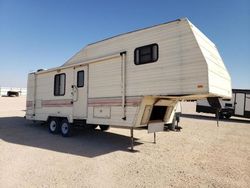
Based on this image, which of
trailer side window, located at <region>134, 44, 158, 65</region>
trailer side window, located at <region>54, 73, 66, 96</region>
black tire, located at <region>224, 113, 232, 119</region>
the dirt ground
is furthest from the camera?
black tire, located at <region>224, 113, 232, 119</region>

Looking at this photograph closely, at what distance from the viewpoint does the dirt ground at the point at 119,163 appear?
18.0 ft

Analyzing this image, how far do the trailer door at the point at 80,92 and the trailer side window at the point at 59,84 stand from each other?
96 centimetres

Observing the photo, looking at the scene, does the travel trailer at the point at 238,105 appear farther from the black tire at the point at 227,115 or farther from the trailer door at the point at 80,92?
the trailer door at the point at 80,92

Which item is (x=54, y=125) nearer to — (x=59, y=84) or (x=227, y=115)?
(x=59, y=84)

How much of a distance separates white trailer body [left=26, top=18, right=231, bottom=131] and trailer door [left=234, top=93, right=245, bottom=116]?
14.4 metres

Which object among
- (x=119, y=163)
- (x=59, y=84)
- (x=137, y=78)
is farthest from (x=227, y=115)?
(x=119, y=163)

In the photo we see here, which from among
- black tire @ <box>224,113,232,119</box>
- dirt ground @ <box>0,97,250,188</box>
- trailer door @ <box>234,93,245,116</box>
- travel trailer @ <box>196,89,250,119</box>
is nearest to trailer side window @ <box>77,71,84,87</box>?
dirt ground @ <box>0,97,250,188</box>

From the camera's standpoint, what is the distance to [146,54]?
8.17 metres

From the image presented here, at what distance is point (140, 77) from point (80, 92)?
133 inches

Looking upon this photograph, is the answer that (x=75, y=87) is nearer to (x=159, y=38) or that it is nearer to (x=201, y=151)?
(x=159, y=38)

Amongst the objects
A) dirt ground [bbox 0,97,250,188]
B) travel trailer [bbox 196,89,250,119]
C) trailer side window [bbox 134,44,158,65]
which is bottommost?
dirt ground [bbox 0,97,250,188]

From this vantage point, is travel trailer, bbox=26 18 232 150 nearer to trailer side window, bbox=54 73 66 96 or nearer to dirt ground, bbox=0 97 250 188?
trailer side window, bbox=54 73 66 96

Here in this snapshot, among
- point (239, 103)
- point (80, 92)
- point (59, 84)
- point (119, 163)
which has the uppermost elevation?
point (59, 84)

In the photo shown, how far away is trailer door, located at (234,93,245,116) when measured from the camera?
21.6m
